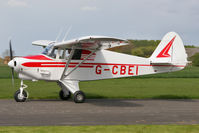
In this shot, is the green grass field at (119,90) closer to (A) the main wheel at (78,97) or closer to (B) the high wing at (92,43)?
(A) the main wheel at (78,97)

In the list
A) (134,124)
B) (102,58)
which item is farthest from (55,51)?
(134,124)

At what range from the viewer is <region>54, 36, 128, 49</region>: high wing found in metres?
11.5

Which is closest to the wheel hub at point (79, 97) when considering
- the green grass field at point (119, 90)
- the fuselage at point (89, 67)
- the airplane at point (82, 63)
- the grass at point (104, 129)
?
the airplane at point (82, 63)

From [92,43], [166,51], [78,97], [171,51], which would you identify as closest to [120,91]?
[166,51]

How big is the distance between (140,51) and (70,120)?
1631 cm

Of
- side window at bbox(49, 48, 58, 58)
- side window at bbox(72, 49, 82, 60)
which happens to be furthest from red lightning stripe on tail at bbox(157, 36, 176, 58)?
side window at bbox(49, 48, 58, 58)

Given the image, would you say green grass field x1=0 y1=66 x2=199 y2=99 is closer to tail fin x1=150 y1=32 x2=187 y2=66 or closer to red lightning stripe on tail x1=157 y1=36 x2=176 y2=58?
tail fin x1=150 y1=32 x2=187 y2=66

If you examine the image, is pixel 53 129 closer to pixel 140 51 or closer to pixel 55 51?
pixel 55 51

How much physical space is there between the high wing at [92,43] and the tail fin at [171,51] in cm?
361

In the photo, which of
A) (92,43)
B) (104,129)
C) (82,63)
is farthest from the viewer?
(82,63)

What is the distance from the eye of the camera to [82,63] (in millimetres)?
14078

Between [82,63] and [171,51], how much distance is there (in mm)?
4972

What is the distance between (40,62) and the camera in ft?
43.8

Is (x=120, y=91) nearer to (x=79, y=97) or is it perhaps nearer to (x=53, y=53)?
(x=79, y=97)
